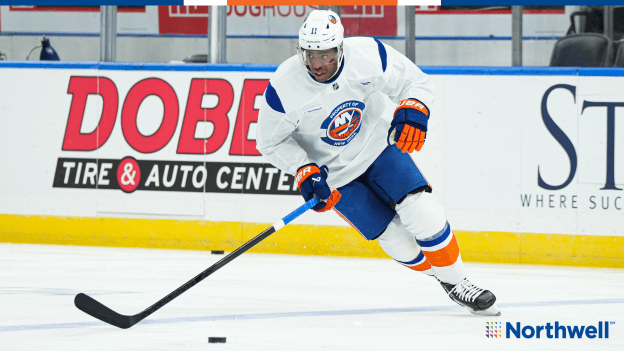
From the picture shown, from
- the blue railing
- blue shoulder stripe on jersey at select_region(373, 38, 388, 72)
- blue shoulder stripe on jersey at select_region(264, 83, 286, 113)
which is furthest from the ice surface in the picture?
the blue railing

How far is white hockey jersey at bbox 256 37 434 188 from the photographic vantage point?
3.11 meters

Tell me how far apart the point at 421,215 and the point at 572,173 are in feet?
5.80

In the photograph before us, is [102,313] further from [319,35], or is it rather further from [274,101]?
[319,35]

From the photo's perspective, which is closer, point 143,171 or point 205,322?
point 205,322

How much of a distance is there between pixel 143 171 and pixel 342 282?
1.71 meters

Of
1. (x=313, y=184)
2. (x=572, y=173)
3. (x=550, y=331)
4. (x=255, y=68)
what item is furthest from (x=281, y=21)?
(x=550, y=331)

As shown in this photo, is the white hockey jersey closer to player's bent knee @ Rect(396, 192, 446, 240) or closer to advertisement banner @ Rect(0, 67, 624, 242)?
player's bent knee @ Rect(396, 192, 446, 240)

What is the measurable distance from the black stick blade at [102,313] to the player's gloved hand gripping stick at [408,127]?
114cm

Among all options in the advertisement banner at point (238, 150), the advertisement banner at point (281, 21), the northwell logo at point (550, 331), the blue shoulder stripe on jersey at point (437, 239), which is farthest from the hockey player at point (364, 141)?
the advertisement banner at point (281, 21)

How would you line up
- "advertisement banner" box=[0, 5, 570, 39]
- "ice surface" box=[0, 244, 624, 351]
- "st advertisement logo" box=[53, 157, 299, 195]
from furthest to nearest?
1. "advertisement banner" box=[0, 5, 570, 39]
2. "st advertisement logo" box=[53, 157, 299, 195]
3. "ice surface" box=[0, 244, 624, 351]

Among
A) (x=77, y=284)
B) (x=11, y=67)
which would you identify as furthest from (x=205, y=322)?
(x=11, y=67)

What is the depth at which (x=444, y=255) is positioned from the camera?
316 cm

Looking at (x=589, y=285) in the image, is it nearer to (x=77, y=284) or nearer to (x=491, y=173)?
(x=491, y=173)

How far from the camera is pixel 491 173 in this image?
468cm
